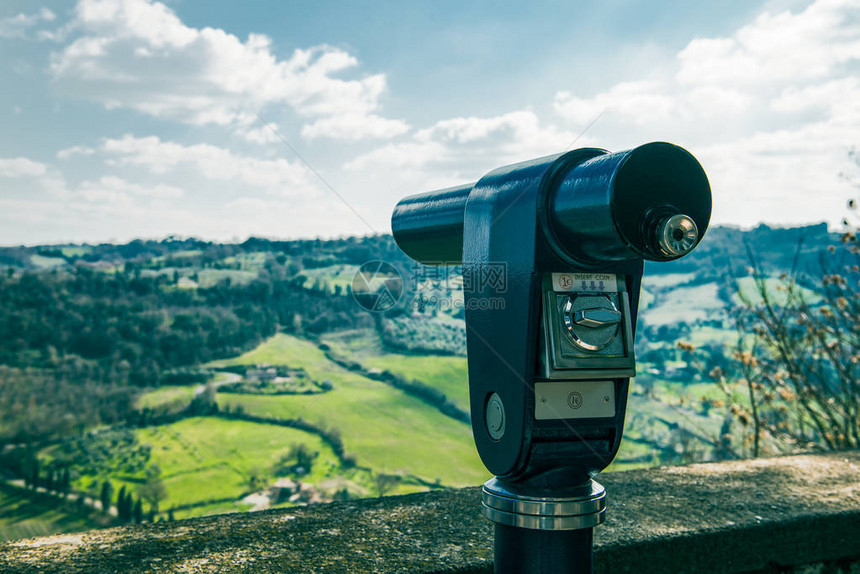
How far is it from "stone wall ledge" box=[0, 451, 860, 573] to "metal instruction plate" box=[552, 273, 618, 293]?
0.70m

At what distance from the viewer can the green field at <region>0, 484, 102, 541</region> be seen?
18266 mm

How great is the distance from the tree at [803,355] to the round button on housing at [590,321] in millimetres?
4349

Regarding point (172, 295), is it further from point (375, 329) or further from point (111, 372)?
point (375, 329)

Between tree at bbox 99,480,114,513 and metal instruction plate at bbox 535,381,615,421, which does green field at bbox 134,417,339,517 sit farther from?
metal instruction plate at bbox 535,381,615,421

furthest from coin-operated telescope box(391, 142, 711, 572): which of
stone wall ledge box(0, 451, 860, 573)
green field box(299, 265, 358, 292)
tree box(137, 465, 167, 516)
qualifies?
tree box(137, 465, 167, 516)

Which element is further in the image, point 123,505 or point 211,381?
point 211,381

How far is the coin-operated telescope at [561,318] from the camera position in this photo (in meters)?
1.00

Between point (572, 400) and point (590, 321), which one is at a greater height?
point (590, 321)

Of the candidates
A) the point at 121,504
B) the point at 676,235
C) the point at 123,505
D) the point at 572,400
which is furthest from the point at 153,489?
the point at 676,235

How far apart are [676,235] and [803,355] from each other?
4953 mm

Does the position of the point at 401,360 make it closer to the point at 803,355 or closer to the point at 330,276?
the point at 330,276

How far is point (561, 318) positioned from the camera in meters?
1.04

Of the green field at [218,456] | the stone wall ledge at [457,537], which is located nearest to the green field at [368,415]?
the green field at [218,456]

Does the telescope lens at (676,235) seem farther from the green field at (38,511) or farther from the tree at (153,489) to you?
the tree at (153,489)
